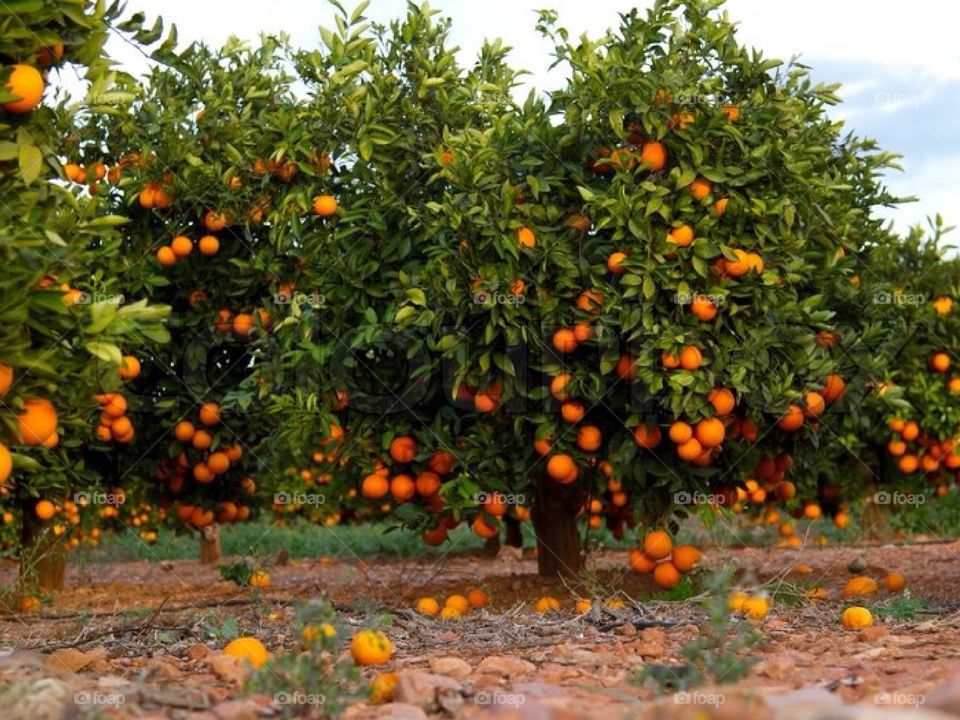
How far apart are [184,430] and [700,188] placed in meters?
4.47

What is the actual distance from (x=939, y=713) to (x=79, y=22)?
12.7ft

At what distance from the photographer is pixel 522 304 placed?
6109mm

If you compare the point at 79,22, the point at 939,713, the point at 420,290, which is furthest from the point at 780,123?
the point at 939,713

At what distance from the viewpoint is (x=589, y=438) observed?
627 centimetres

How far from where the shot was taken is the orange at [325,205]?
6809 millimetres

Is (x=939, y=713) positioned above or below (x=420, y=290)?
below

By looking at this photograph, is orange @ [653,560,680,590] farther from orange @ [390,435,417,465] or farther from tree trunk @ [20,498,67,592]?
tree trunk @ [20,498,67,592]

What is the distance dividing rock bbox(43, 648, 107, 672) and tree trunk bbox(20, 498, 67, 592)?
14.3ft

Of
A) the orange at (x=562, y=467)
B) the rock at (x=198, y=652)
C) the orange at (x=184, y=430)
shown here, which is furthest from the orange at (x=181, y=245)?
the rock at (x=198, y=652)

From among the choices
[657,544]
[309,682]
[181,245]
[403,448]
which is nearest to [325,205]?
[403,448]

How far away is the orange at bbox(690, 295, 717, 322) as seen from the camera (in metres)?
6.02

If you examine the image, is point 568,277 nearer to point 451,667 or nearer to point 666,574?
point 666,574

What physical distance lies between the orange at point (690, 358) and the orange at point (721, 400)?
0.69 feet

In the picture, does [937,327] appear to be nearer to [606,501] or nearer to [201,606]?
[606,501]
